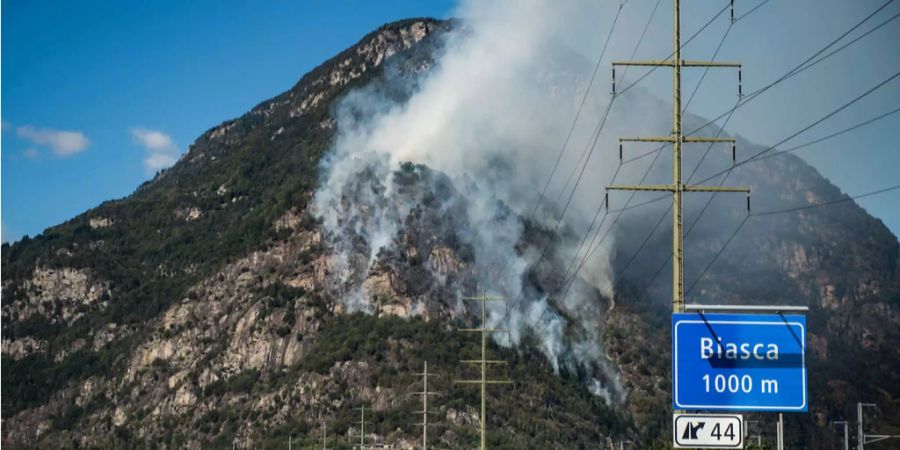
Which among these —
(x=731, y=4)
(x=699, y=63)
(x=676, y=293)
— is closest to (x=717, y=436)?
(x=676, y=293)

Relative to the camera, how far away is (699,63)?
169ft

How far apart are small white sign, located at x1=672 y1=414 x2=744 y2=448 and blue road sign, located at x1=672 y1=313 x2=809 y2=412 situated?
55cm

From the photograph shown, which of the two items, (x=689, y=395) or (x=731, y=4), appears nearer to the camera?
(x=689, y=395)

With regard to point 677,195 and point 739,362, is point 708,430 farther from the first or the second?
point 677,195

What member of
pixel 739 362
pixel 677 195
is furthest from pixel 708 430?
pixel 677 195

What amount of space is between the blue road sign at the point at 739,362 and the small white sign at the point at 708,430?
1.80 ft

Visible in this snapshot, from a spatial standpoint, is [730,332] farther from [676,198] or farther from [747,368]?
[676,198]

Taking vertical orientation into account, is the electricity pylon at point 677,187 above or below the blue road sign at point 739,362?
above

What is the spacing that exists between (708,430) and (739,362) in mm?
2154

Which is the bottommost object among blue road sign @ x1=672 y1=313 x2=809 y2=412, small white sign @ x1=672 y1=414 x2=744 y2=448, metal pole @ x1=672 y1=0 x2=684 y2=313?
small white sign @ x1=672 y1=414 x2=744 y2=448

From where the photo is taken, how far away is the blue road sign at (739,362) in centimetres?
4162

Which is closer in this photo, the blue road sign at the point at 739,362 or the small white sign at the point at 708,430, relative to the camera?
the small white sign at the point at 708,430

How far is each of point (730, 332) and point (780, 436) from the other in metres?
3.24

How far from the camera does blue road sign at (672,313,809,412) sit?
41625 millimetres
